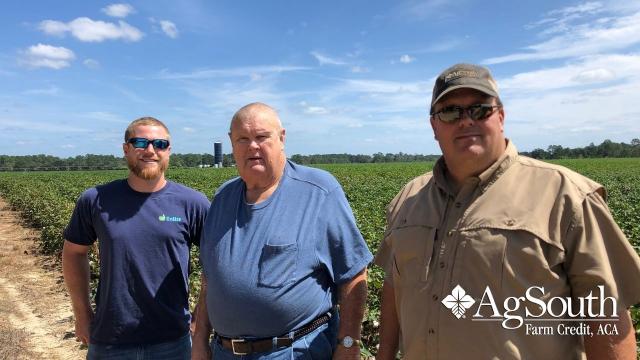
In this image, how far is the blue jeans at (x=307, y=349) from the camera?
228cm

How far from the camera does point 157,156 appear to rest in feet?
9.88

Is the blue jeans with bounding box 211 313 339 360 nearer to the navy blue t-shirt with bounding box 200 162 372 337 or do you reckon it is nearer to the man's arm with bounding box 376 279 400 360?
the navy blue t-shirt with bounding box 200 162 372 337

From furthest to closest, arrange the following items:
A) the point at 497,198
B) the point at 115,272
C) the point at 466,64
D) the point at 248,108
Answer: the point at 115,272 → the point at 248,108 → the point at 466,64 → the point at 497,198

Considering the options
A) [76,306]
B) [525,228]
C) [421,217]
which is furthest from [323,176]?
[76,306]

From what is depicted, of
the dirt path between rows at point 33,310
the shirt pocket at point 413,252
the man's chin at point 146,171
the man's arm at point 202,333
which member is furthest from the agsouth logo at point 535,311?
the dirt path between rows at point 33,310

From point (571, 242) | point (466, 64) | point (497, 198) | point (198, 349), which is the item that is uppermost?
point (466, 64)

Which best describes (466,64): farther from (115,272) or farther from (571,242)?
(115,272)

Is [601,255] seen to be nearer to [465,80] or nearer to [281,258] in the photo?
[465,80]

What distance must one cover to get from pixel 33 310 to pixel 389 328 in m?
6.15

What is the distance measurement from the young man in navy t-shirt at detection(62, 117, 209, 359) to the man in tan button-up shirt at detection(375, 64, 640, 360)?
61.5 inches

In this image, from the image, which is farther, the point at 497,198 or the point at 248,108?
the point at 248,108

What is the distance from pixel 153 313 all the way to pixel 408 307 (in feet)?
5.49

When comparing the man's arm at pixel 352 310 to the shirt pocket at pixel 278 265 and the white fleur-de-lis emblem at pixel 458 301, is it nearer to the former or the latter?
the shirt pocket at pixel 278 265

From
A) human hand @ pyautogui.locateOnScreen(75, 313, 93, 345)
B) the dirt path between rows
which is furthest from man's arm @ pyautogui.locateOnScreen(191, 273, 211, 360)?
the dirt path between rows
